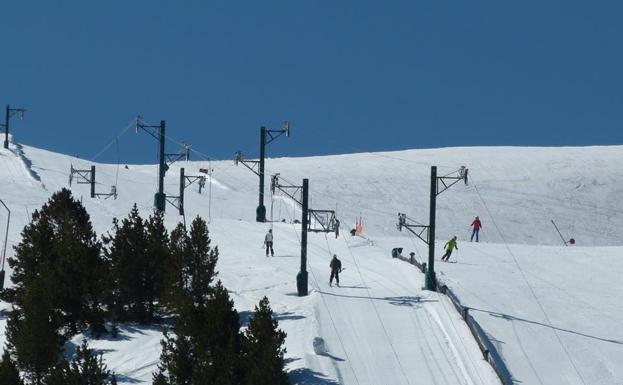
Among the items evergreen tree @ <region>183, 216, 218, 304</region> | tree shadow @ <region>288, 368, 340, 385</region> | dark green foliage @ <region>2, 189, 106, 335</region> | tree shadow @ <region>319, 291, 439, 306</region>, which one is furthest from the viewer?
tree shadow @ <region>319, 291, 439, 306</region>

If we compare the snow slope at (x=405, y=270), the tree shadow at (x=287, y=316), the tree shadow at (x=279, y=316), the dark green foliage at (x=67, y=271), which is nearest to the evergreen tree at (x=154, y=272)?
the snow slope at (x=405, y=270)

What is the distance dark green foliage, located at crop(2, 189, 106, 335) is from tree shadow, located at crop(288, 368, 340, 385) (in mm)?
6852

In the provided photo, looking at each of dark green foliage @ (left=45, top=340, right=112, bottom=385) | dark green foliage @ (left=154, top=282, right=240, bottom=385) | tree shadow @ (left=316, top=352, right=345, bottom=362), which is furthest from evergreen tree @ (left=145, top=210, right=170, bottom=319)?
dark green foliage @ (left=45, top=340, right=112, bottom=385)

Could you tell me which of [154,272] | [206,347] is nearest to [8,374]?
[206,347]

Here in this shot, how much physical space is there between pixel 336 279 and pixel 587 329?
8355 millimetres

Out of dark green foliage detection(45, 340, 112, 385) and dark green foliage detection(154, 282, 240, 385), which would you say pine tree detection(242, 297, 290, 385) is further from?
dark green foliage detection(45, 340, 112, 385)

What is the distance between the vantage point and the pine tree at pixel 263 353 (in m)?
24.6

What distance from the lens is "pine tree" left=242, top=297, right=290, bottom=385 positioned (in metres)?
24.6

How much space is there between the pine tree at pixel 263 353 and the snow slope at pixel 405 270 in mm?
2524

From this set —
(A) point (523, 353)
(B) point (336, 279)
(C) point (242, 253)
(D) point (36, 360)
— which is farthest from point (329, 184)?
(D) point (36, 360)

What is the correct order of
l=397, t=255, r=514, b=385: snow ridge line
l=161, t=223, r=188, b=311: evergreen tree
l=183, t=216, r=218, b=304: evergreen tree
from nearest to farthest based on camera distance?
l=397, t=255, r=514, b=385: snow ridge line, l=161, t=223, r=188, b=311: evergreen tree, l=183, t=216, r=218, b=304: evergreen tree

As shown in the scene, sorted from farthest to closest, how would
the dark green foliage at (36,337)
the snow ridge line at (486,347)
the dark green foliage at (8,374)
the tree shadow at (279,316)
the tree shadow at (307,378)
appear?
the tree shadow at (279,316), the snow ridge line at (486,347), the dark green foliage at (36,337), the tree shadow at (307,378), the dark green foliage at (8,374)

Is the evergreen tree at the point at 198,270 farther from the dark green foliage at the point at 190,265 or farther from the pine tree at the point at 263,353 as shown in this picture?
the pine tree at the point at 263,353

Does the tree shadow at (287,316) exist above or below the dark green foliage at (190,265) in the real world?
below
